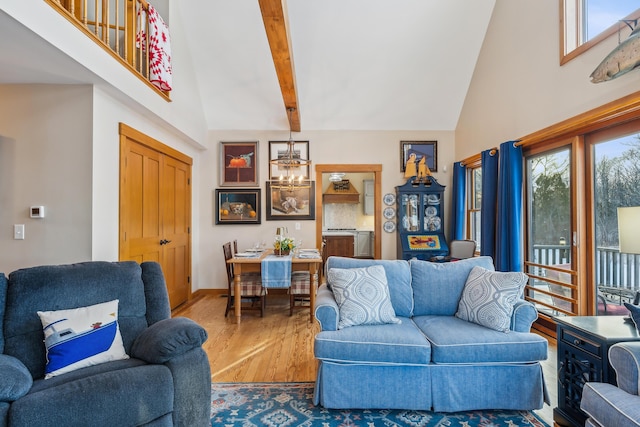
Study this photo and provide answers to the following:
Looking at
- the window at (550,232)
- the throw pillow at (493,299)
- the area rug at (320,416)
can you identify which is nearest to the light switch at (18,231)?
the area rug at (320,416)

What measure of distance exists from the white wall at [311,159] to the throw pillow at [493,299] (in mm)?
2938

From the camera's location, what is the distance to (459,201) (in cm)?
504

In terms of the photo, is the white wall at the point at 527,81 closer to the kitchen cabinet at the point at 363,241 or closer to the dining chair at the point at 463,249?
the dining chair at the point at 463,249

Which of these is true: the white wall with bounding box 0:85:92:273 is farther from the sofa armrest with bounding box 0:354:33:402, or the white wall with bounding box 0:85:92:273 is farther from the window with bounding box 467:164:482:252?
the window with bounding box 467:164:482:252

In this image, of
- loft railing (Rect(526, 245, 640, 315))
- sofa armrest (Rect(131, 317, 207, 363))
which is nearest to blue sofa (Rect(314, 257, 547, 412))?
sofa armrest (Rect(131, 317, 207, 363))

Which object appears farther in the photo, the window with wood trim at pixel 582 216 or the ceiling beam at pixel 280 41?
the window with wood trim at pixel 582 216

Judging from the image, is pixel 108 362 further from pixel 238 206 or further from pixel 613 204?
pixel 613 204

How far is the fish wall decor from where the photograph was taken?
2074 millimetres

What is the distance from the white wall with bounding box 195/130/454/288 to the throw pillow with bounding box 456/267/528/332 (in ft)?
9.64

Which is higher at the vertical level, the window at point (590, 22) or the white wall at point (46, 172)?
the window at point (590, 22)

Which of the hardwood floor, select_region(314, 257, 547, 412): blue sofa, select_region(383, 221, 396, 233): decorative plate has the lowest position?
the hardwood floor

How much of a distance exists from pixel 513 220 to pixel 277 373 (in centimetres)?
299

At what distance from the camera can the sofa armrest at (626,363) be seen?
150cm

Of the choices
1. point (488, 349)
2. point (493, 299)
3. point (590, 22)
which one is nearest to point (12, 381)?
point (488, 349)
